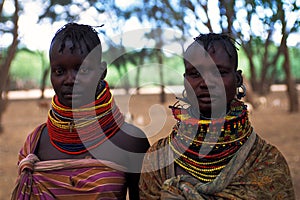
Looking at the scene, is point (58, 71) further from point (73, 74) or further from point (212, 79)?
point (212, 79)

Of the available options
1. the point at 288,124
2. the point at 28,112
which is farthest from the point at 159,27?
the point at 28,112

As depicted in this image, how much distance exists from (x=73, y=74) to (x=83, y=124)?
25cm

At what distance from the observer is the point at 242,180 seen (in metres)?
1.74

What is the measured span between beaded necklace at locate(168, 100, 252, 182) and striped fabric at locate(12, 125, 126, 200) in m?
0.37

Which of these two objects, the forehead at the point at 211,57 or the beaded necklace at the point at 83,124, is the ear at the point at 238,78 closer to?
the forehead at the point at 211,57

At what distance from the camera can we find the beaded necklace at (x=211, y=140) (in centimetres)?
175

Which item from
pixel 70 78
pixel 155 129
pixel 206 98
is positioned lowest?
pixel 155 129

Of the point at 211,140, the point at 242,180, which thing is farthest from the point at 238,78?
the point at 242,180

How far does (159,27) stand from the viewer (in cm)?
756

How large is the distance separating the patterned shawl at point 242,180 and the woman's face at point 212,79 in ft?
0.73

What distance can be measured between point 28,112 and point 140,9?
388 inches

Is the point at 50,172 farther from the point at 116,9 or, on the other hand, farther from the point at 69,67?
the point at 116,9

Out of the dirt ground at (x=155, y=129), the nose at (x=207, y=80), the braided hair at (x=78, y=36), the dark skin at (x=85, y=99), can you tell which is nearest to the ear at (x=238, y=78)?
the nose at (x=207, y=80)

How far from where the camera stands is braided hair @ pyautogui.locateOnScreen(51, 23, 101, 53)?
75.9 inches
